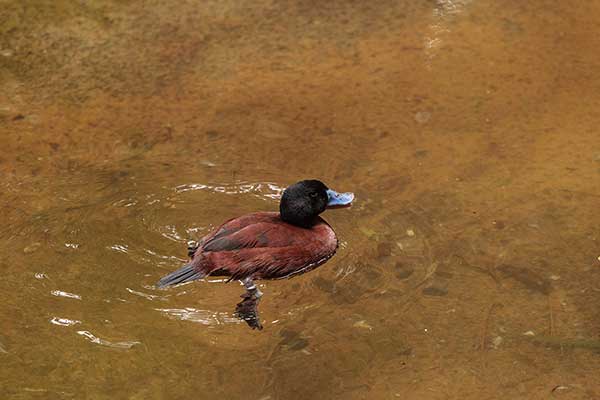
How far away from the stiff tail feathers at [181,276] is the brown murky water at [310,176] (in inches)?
2.5

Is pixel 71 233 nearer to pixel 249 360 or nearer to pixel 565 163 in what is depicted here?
pixel 249 360

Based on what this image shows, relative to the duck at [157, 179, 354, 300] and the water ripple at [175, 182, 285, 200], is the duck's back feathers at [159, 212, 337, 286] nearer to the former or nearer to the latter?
the duck at [157, 179, 354, 300]

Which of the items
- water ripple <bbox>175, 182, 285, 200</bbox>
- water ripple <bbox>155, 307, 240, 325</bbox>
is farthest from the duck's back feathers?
water ripple <bbox>175, 182, 285, 200</bbox>

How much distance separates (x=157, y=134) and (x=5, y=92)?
1215 millimetres

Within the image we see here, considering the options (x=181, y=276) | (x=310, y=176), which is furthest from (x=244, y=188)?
(x=181, y=276)

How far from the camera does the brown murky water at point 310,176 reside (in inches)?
195

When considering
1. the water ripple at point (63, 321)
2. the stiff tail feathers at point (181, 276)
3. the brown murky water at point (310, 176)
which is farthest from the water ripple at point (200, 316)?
the water ripple at point (63, 321)

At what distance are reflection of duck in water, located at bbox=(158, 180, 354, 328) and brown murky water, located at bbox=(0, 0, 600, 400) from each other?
92 millimetres

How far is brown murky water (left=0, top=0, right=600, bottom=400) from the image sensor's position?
4.95 metres

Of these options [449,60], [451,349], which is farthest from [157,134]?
[451,349]

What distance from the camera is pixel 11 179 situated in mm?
6301

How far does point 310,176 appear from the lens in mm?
6309

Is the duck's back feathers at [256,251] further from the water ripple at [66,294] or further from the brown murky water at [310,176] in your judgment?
the water ripple at [66,294]

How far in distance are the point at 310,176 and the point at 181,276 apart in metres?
1.22
